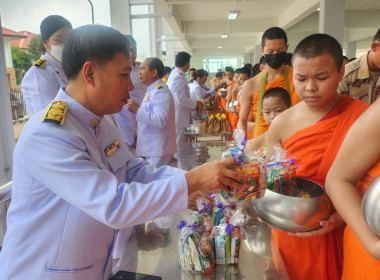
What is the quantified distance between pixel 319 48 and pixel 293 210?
73 cm

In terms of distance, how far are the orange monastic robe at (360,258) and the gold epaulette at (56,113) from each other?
3.17 ft

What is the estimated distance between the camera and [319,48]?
1410 mm

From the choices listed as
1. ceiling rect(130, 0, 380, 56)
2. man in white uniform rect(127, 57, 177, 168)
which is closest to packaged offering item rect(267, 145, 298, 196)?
man in white uniform rect(127, 57, 177, 168)

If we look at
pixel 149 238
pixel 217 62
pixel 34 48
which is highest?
pixel 217 62

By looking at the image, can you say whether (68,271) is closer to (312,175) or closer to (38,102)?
(312,175)

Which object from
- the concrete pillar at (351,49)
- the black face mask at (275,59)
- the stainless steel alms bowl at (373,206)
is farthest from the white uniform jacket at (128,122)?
the concrete pillar at (351,49)

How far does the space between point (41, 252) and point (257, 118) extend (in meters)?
2.06

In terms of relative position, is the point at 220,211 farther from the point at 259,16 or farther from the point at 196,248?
the point at 259,16

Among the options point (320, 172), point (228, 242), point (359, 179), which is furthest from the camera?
point (320, 172)

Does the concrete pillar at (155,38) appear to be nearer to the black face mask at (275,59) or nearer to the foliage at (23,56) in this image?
the foliage at (23,56)

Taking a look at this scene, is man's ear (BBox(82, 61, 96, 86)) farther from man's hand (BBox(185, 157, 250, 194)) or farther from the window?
the window

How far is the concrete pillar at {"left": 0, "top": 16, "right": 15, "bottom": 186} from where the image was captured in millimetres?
2223

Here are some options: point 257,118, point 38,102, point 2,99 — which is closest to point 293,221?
point 257,118

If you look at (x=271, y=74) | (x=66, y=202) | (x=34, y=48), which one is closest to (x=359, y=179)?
(x=66, y=202)
